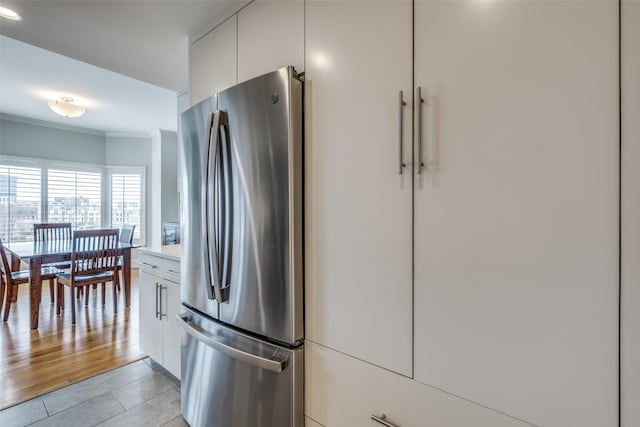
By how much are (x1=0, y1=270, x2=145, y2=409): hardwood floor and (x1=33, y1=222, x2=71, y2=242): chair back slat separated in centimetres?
91

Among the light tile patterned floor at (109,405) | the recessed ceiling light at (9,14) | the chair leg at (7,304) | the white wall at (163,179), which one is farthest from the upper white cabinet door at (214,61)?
the white wall at (163,179)

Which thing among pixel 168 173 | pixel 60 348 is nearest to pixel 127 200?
pixel 168 173

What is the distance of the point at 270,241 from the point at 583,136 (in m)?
1.06

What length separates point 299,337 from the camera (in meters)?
1.26

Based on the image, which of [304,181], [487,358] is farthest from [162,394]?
[487,358]

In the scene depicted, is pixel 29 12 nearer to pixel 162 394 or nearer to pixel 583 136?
pixel 162 394

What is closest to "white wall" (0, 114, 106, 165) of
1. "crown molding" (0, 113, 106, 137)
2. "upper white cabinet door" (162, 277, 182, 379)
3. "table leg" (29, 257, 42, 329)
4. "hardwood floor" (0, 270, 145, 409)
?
"crown molding" (0, 113, 106, 137)

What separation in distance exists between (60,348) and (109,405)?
1247 millimetres

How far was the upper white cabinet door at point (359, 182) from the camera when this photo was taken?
100cm

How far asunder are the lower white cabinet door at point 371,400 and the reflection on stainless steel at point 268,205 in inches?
7.3

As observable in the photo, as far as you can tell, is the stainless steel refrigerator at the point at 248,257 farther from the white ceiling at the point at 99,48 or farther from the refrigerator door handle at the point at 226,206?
the white ceiling at the point at 99,48

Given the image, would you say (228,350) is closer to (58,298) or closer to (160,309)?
(160,309)

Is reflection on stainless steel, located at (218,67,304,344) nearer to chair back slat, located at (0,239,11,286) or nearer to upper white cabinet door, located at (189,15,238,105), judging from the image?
upper white cabinet door, located at (189,15,238,105)

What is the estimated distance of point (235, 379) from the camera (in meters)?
1.39
